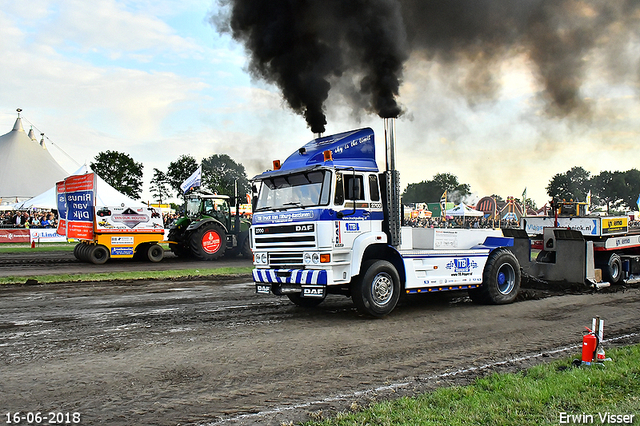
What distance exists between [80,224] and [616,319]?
1836 cm

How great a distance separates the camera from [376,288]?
8.60 m

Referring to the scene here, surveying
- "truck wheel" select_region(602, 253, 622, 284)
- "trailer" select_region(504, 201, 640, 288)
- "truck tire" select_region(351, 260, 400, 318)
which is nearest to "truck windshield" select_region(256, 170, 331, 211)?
"truck tire" select_region(351, 260, 400, 318)

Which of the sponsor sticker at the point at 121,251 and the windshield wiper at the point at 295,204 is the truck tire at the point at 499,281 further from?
the sponsor sticker at the point at 121,251

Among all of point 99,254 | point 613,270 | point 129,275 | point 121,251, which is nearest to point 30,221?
point 99,254

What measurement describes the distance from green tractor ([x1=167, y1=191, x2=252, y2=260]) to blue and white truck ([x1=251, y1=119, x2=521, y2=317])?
1102 centimetres

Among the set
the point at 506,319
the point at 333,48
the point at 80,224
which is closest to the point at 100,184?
the point at 80,224

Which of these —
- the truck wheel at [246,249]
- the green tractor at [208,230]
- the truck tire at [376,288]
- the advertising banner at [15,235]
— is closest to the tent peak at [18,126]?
the advertising banner at [15,235]

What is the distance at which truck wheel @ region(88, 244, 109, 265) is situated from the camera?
19.3 m

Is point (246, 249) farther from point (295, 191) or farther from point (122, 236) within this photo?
point (295, 191)

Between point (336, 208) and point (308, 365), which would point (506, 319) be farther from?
point (308, 365)

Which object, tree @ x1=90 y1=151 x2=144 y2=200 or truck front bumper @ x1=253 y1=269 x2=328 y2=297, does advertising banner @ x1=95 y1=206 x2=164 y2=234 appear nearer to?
truck front bumper @ x1=253 y1=269 x2=328 y2=297

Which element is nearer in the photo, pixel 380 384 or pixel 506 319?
pixel 380 384

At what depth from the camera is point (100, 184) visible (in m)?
33.3

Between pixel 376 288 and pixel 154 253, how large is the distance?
46.7ft
